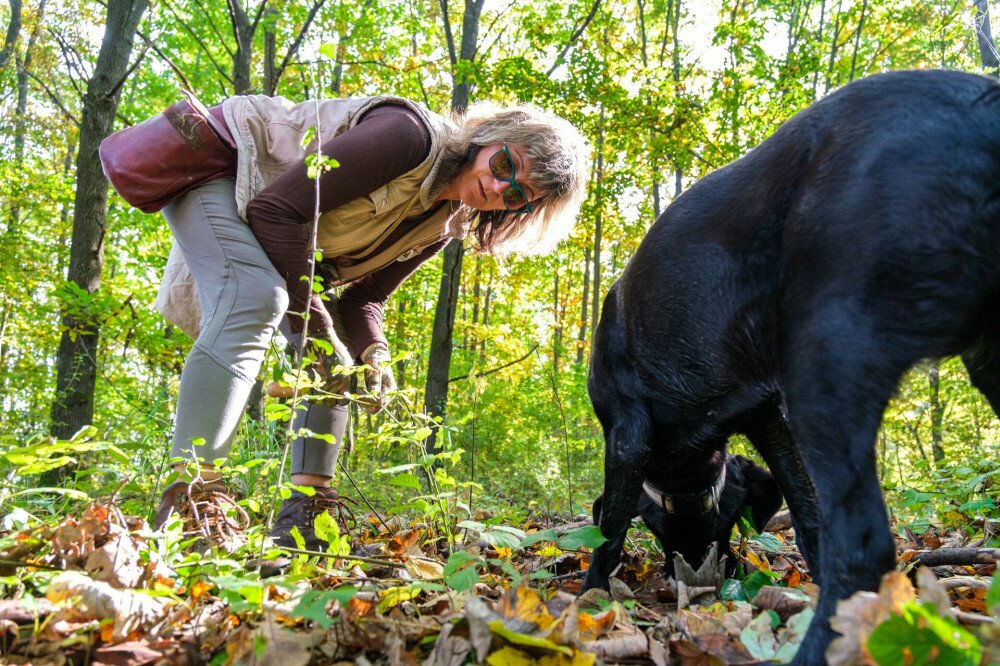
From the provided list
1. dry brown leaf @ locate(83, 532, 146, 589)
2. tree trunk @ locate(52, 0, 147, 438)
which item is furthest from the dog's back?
tree trunk @ locate(52, 0, 147, 438)

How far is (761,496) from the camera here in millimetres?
3080

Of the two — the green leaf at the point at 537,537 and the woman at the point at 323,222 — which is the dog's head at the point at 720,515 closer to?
the green leaf at the point at 537,537

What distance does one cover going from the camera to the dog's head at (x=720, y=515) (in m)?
2.78

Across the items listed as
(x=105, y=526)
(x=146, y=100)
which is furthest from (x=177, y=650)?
(x=146, y=100)

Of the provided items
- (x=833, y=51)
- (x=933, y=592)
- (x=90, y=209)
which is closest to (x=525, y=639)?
(x=933, y=592)

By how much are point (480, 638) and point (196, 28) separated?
1249cm

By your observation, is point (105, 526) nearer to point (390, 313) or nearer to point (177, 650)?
point (177, 650)

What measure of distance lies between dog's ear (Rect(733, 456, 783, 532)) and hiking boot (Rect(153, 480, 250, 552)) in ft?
7.23

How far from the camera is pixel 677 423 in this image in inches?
103

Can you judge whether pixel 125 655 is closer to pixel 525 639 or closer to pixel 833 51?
pixel 525 639

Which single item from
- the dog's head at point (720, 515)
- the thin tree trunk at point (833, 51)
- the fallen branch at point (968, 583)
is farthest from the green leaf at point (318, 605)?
the thin tree trunk at point (833, 51)

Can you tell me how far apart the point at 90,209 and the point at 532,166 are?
5585 mm

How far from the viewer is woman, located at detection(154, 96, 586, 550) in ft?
7.38

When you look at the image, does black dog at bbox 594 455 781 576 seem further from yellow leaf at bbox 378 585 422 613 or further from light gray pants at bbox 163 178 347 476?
light gray pants at bbox 163 178 347 476
